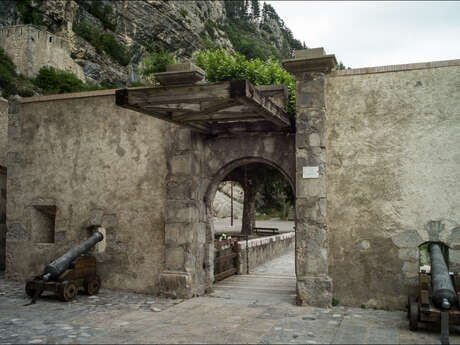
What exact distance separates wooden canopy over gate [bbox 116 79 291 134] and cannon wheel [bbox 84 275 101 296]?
11.3ft

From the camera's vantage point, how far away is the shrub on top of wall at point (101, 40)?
43.1m

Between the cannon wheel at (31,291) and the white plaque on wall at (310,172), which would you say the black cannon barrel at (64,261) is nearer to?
the cannon wheel at (31,291)

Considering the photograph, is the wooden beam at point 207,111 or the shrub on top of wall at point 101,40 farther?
the shrub on top of wall at point 101,40

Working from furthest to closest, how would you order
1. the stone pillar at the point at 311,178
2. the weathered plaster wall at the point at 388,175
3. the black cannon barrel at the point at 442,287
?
the stone pillar at the point at 311,178, the weathered plaster wall at the point at 388,175, the black cannon barrel at the point at 442,287

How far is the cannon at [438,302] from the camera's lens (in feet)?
16.0

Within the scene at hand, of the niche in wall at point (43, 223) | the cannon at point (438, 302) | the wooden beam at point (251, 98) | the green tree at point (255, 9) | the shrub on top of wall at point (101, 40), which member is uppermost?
the green tree at point (255, 9)

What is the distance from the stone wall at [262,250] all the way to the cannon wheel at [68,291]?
452cm

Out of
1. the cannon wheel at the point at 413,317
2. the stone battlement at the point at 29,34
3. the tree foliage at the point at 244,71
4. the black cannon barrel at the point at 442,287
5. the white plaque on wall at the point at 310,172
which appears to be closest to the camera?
the black cannon barrel at the point at 442,287

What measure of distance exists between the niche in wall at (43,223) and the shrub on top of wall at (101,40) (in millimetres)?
37087

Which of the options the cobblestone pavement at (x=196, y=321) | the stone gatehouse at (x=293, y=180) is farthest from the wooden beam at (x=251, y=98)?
the cobblestone pavement at (x=196, y=321)

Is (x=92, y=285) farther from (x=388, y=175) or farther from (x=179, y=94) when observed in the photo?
(x=388, y=175)

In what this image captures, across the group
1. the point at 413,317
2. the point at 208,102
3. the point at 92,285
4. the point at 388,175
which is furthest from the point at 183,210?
the point at 413,317

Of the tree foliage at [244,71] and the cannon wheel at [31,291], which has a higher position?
the tree foliage at [244,71]

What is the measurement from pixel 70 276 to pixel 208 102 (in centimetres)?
411
